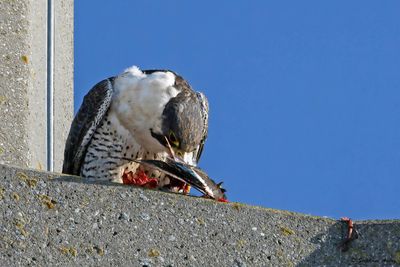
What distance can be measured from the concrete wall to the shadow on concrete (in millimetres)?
2103

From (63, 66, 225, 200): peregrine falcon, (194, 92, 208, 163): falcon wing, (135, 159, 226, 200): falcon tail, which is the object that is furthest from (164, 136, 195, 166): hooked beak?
(135, 159, 226, 200): falcon tail

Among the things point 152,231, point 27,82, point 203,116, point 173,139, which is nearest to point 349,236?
point 152,231

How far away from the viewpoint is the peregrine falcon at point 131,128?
7332 mm

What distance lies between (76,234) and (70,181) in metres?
0.27

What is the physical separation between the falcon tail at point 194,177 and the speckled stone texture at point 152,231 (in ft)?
1.61

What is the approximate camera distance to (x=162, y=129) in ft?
24.0

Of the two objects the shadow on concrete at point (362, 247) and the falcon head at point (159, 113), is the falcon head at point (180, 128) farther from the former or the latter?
the shadow on concrete at point (362, 247)

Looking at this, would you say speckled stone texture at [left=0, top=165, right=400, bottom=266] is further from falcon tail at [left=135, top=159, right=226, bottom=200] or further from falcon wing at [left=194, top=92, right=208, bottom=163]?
Result: falcon wing at [left=194, top=92, right=208, bottom=163]

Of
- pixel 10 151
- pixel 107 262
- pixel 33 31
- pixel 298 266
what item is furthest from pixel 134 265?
pixel 33 31

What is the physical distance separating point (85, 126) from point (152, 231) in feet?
10.2

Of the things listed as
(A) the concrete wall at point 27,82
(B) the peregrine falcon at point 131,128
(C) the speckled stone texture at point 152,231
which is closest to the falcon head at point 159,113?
(B) the peregrine falcon at point 131,128

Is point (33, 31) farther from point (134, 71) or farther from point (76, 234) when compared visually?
point (76, 234)

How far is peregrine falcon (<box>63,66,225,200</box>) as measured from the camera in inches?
289

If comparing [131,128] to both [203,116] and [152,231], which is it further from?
[152,231]
